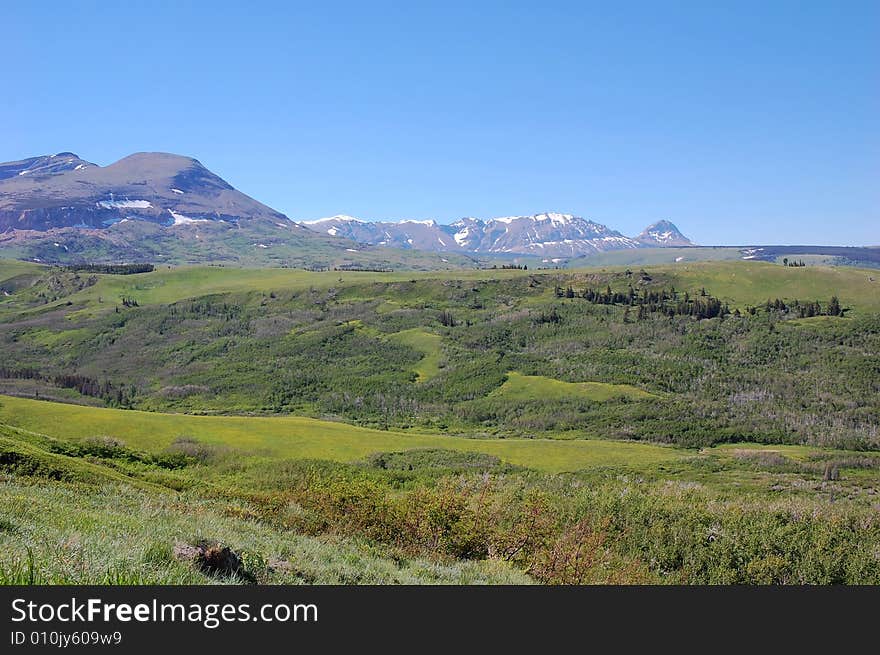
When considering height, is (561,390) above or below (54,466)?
below

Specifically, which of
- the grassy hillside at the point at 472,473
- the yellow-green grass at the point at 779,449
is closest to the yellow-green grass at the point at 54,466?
the grassy hillside at the point at 472,473

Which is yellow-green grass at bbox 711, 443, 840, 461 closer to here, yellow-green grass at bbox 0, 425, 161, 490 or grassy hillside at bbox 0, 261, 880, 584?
grassy hillside at bbox 0, 261, 880, 584

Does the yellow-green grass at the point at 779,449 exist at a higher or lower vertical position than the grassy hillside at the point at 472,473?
lower

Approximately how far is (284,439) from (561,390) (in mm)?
90798

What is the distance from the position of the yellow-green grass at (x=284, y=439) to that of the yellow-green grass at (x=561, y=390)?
3826 cm

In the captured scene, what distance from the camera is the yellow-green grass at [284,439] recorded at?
80.8 m

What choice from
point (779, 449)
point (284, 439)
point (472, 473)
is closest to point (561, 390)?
point (779, 449)

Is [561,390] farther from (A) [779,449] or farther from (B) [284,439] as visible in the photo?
(B) [284,439]

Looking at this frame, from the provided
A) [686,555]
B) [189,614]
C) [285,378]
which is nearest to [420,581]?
[189,614]

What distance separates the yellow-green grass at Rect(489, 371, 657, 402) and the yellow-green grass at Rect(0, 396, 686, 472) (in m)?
38.3

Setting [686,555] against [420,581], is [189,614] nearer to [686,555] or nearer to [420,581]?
[420,581]

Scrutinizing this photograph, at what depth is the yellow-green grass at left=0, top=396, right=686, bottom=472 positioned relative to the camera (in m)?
80.8

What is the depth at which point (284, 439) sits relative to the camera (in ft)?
314

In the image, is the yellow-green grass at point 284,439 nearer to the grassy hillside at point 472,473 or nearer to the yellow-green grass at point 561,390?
the grassy hillside at point 472,473
